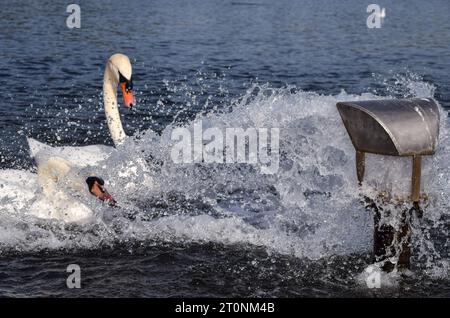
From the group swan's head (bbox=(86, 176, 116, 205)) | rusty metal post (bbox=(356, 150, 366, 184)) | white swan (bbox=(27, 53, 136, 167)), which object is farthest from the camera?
white swan (bbox=(27, 53, 136, 167))

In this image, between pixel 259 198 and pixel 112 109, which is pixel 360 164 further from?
pixel 112 109

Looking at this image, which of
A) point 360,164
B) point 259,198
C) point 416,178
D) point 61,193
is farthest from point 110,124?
point 416,178

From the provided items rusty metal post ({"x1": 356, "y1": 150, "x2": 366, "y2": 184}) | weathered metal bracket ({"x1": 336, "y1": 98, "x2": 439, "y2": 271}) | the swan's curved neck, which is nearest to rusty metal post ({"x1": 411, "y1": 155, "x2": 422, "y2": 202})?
weathered metal bracket ({"x1": 336, "y1": 98, "x2": 439, "y2": 271})

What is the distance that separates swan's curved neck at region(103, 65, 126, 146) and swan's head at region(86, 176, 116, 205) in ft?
7.80

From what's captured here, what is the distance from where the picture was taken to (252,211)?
10852 mm

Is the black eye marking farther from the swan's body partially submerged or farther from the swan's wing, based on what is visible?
the swan's body partially submerged

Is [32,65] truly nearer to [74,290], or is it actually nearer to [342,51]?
[342,51]

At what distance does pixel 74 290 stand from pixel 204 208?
2.91 m

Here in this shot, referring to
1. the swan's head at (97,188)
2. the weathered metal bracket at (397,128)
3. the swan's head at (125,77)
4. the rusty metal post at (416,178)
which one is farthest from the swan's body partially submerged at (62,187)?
the rusty metal post at (416,178)

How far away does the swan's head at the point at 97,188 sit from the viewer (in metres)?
9.76

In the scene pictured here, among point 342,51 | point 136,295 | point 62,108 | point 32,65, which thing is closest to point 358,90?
point 342,51

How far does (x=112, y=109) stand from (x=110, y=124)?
382 millimetres

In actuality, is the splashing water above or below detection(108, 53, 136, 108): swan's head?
below

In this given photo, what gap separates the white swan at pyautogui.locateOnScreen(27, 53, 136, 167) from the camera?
11.0 metres
